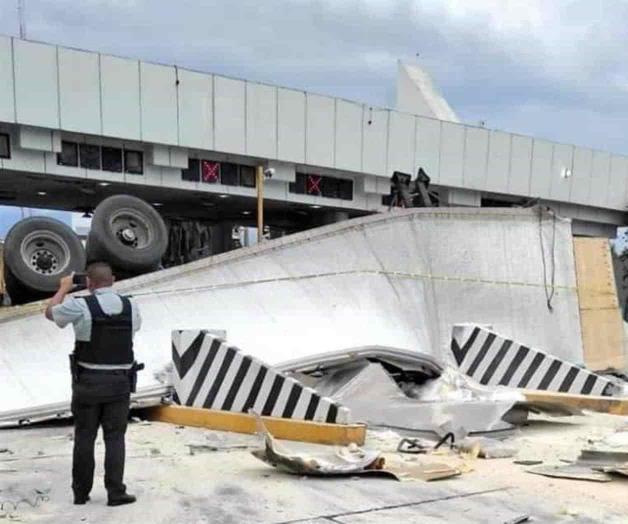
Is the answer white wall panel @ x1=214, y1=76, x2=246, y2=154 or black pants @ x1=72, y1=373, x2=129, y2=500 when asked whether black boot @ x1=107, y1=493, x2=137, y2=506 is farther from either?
white wall panel @ x1=214, y1=76, x2=246, y2=154

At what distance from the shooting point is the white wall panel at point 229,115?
56.3 feet

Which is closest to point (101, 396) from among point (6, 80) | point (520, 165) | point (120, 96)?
point (6, 80)

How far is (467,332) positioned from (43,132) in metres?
10.5

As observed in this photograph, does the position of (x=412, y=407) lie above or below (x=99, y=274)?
below

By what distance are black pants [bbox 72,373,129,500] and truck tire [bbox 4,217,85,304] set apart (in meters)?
6.26

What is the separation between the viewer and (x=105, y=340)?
396 centimetres

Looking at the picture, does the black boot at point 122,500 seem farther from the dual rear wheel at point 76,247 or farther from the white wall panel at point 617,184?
the white wall panel at point 617,184

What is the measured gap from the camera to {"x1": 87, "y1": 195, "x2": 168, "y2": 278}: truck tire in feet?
31.7

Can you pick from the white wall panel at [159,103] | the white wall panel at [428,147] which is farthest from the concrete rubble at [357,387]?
the white wall panel at [428,147]

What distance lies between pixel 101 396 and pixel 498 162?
2065 centimetres

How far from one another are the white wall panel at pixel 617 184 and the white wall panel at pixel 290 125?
13686 millimetres

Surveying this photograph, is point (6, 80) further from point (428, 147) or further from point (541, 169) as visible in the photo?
point (541, 169)

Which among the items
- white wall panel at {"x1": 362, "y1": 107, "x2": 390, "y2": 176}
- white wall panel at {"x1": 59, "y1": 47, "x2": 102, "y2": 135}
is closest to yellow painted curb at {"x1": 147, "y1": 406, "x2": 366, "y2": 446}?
white wall panel at {"x1": 59, "y1": 47, "x2": 102, "y2": 135}

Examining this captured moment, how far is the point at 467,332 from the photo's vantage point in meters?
8.80
